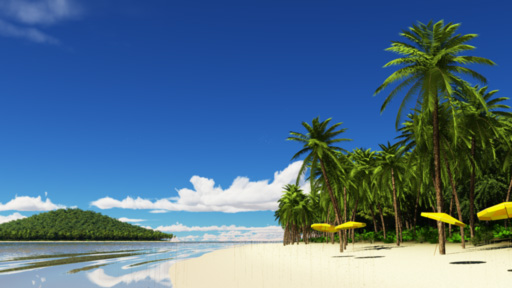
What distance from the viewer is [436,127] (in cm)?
2678

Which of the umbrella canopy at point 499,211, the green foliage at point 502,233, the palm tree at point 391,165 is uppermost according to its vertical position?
the palm tree at point 391,165

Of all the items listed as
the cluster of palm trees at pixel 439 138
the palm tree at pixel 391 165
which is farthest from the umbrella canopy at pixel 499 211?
the palm tree at pixel 391 165

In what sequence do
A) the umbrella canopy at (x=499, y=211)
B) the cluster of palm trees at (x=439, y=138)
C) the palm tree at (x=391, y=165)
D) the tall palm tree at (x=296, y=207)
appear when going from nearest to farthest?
1. the umbrella canopy at (x=499, y=211)
2. the cluster of palm trees at (x=439, y=138)
3. the palm tree at (x=391, y=165)
4. the tall palm tree at (x=296, y=207)

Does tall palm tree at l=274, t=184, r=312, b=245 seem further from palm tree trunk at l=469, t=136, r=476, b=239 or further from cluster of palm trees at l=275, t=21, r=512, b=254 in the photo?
palm tree trunk at l=469, t=136, r=476, b=239

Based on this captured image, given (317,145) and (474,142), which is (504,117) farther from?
(317,145)

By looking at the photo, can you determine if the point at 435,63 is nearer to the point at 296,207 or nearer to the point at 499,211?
the point at 499,211

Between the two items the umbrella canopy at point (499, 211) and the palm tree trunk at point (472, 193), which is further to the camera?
the palm tree trunk at point (472, 193)

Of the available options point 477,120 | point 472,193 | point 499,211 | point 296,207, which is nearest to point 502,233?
point 472,193

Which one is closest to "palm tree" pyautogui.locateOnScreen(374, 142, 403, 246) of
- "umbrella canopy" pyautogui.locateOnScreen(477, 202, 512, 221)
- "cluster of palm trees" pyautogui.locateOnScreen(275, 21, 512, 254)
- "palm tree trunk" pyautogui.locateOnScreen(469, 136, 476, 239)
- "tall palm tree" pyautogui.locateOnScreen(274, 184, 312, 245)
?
"cluster of palm trees" pyautogui.locateOnScreen(275, 21, 512, 254)

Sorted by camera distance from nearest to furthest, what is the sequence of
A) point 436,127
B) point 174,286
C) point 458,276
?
point 458,276 → point 174,286 → point 436,127

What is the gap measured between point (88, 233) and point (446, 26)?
209 meters

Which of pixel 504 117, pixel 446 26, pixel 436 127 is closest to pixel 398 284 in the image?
pixel 436 127

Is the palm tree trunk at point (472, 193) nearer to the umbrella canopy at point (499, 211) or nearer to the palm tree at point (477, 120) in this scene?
the palm tree at point (477, 120)

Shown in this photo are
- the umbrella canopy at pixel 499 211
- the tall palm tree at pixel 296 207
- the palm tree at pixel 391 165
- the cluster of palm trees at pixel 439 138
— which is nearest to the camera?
the umbrella canopy at pixel 499 211
